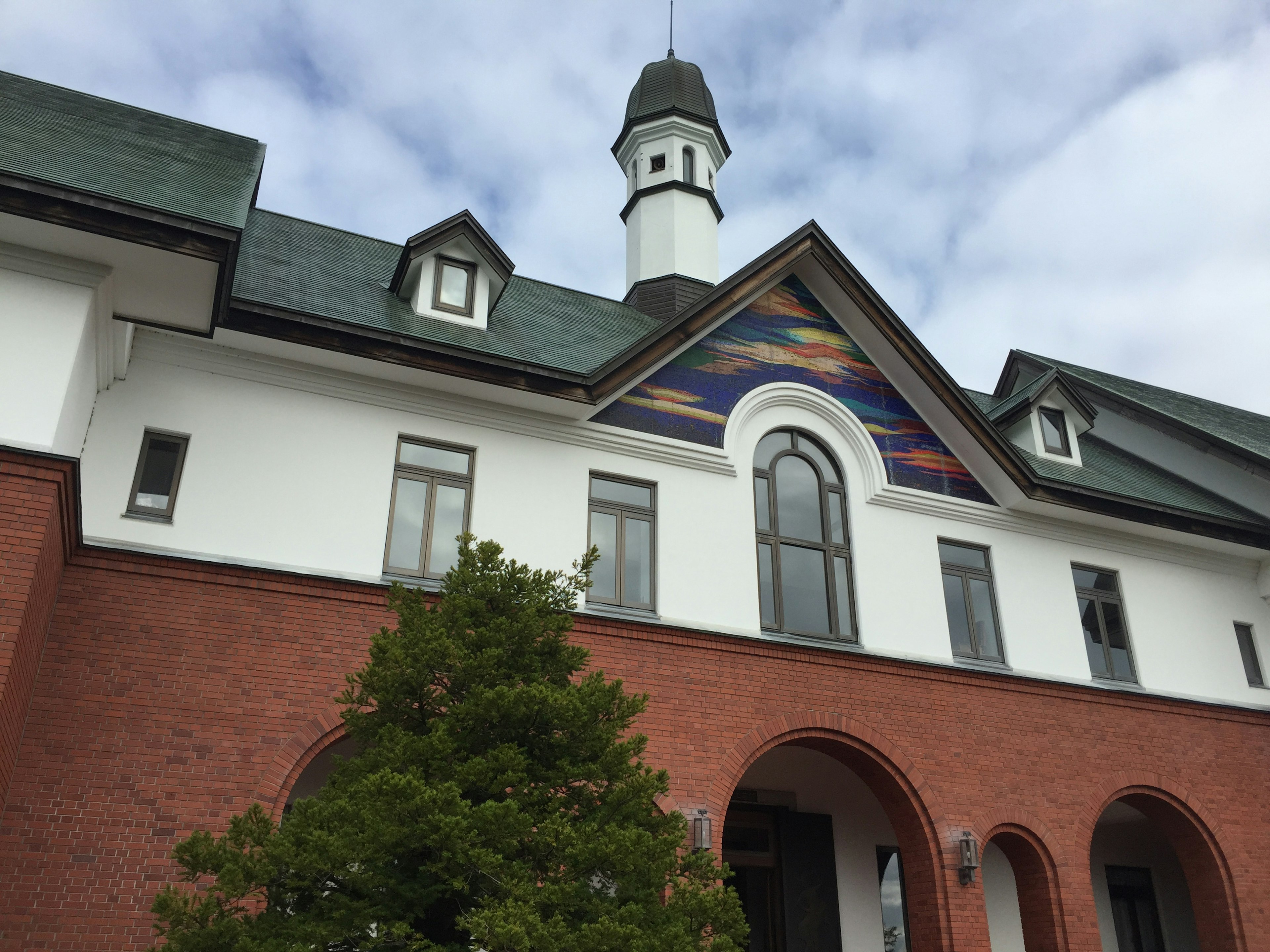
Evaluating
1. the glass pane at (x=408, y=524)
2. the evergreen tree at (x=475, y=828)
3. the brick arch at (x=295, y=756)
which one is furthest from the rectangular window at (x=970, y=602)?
the brick arch at (x=295, y=756)

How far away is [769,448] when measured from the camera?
14789 millimetres

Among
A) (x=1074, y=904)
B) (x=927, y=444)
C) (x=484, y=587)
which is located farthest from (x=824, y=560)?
(x=484, y=587)

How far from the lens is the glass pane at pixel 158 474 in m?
11.1

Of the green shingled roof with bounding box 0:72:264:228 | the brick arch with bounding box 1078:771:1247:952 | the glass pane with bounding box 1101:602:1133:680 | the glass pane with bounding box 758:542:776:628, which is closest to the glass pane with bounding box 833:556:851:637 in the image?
the glass pane with bounding box 758:542:776:628

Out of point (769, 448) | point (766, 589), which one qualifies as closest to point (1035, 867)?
point (766, 589)

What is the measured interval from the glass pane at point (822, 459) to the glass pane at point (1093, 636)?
4222 millimetres

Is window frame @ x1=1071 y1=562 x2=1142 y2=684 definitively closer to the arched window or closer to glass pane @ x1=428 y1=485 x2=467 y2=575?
the arched window

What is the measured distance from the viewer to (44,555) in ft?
30.2

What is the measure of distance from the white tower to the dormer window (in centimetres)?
658

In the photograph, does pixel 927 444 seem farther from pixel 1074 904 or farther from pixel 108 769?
pixel 108 769

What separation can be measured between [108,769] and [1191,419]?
18749 mm

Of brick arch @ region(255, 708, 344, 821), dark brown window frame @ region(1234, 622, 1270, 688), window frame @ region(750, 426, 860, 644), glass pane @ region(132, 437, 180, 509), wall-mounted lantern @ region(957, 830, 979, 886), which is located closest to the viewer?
brick arch @ region(255, 708, 344, 821)

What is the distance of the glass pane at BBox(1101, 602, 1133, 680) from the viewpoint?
15789 millimetres

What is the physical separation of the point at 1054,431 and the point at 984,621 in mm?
4300
